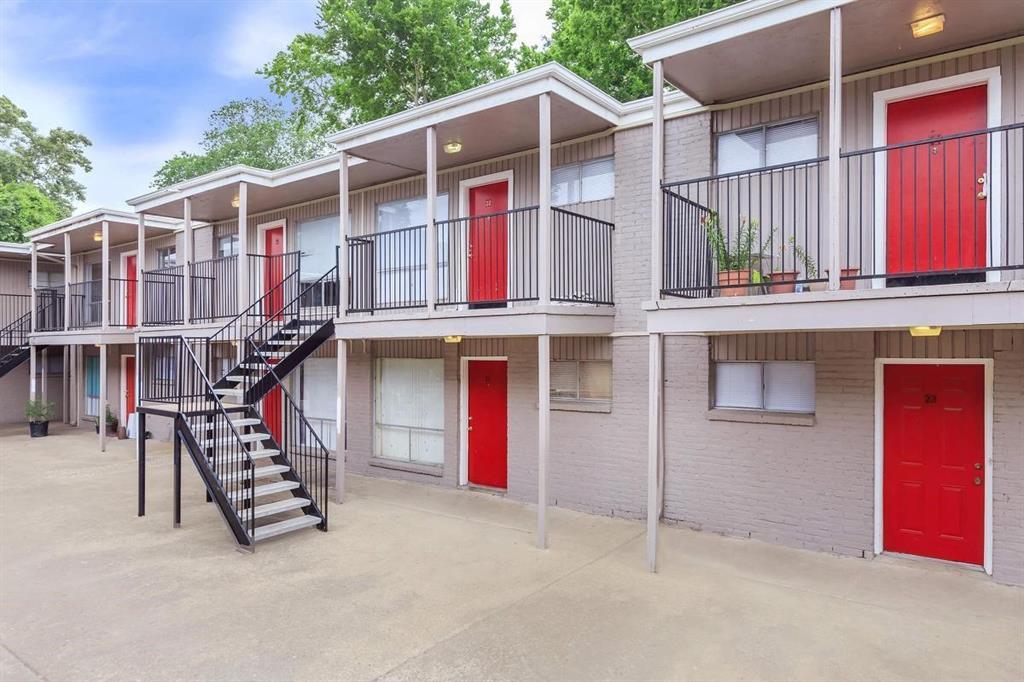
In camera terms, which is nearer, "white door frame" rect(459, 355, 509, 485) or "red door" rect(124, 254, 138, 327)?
"white door frame" rect(459, 355, 509, 485)

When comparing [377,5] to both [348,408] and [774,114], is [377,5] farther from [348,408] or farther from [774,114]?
[774,114]

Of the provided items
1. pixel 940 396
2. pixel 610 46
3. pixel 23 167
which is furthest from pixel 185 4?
pixel 940 396

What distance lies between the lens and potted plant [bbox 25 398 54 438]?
15.6 metres

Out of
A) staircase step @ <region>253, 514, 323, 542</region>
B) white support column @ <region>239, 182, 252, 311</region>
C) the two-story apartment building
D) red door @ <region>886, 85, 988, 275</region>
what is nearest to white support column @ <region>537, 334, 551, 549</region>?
the two-story apartment building

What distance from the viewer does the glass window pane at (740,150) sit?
748cm

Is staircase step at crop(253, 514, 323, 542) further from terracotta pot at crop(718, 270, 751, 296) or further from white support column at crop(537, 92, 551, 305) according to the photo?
terracotta pot at crop(718, 270, 751, 296)

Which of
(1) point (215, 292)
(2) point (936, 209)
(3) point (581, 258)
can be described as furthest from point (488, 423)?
(1) point (215, 292)

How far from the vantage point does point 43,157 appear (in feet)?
111

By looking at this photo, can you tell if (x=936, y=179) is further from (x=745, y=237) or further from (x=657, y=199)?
(x=657, y=199)

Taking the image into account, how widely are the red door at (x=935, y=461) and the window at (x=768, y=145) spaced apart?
8.56ft

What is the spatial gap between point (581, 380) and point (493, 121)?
363cm

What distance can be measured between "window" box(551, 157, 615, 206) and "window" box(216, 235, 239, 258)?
8.49 metres

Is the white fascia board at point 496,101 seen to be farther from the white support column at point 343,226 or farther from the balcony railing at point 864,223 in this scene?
the balcony railing at point 864,223

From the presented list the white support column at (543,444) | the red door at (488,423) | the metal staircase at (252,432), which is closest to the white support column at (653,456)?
the white support column at (543,444)
